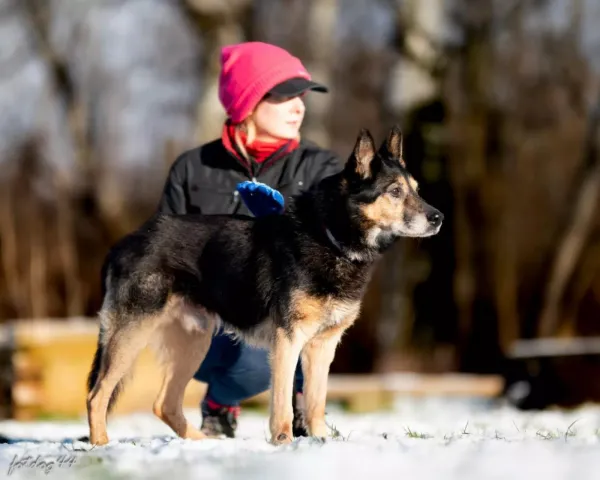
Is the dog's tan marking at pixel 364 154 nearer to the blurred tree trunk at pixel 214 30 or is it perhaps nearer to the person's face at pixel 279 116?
the person's face at pixel 279 116

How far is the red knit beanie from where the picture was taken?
5.89 m

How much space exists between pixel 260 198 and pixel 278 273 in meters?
0.94

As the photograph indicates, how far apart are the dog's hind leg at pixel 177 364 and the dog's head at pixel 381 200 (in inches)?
50.9

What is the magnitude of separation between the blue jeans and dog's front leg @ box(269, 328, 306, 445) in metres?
1.16

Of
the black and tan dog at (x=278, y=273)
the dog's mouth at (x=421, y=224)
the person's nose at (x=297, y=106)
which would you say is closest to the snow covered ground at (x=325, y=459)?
the black and tan dog at (x=278, y=273)

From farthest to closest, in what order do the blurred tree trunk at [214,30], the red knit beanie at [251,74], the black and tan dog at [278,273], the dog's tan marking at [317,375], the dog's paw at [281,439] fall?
the blurred tree trunk at [214,30] → the red knit beanie at [251,74] → the dog's tan marking at [317,375] → the black and tan dog at [278,273] → the dog's paw at [281,439]

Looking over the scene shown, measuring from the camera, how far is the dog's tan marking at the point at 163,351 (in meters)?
5.49

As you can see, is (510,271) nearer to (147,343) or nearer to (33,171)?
(33,171)

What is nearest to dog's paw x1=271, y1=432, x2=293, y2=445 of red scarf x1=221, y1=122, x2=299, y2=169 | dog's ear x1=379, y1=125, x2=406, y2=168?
dog's ear x1=379, y1=125, x2=406, y2=168

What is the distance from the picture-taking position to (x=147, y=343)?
18.5ft

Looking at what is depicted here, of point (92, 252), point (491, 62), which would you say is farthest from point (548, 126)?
point (92, 252)

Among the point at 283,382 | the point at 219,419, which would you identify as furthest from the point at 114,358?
the point at 219,419

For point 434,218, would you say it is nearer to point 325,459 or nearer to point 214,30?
point 325,459

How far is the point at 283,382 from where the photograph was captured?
5.00 metres
